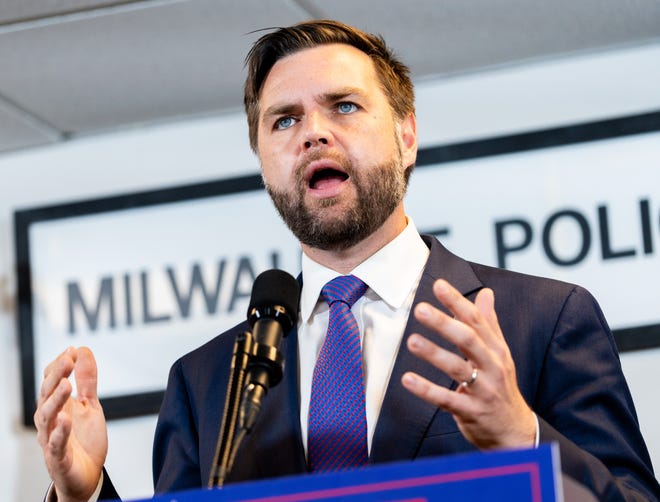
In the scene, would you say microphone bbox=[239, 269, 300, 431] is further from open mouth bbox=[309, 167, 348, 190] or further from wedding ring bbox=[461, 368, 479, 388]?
open mouth bbox=[309, 167, 348, 190]

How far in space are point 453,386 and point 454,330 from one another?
45 cm

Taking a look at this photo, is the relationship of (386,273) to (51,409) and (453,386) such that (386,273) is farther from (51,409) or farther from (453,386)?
(51,409)

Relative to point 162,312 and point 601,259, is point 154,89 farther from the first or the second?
point 601,259

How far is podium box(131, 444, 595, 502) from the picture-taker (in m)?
1.03

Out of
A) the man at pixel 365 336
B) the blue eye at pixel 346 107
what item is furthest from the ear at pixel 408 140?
the blue eye at pixel 346 107

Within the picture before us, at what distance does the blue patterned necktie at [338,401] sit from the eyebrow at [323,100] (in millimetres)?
364

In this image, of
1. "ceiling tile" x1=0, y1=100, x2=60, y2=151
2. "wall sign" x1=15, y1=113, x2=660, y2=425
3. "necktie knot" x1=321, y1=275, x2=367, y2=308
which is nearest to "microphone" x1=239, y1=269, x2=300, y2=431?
"necktie knot" x1=321, y1=275, x2=367, y2=308

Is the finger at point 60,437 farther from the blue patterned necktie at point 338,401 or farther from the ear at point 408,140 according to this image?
the ear at point 408,140

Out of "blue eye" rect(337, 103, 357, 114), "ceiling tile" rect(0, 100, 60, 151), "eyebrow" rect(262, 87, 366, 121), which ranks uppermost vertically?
"ceiling tile" rect(0, 100, 60, 151)

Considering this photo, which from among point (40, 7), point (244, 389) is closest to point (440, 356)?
point (244, 389)

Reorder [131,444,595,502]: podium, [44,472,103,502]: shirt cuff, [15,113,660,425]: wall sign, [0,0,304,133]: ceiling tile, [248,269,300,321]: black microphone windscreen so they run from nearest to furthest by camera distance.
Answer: [131,444,595,502]: podium, [248,269,300,321]: black microphone windscreen, [44,472,103,502]: shirt cuff, [0,0,304,133]: ceiling tile, [15,113,660,425]: wall sign

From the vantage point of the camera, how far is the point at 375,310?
1.91 m

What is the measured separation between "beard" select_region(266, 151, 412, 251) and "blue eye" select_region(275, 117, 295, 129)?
0.45ft

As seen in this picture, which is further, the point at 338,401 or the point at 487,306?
the point at 338,401
